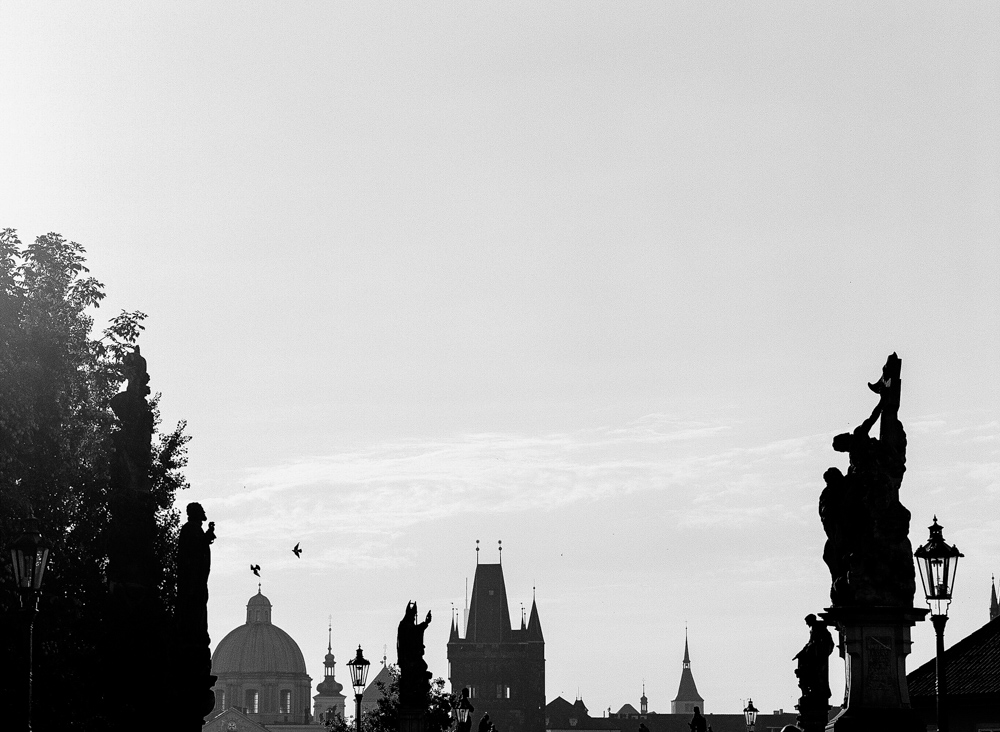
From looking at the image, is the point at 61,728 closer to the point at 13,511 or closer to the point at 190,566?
Result: the point at 13,511

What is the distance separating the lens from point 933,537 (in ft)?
66.2

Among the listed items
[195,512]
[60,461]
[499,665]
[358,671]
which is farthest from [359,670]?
[499,665]

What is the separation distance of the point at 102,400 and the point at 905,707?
87.9 ft

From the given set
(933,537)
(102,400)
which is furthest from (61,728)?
(933,537)

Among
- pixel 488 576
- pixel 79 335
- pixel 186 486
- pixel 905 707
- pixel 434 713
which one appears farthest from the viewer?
pixel 488 576

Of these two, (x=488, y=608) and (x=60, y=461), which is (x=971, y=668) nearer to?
(x=60, y=461)

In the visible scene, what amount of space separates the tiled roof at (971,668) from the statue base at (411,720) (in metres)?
14.1

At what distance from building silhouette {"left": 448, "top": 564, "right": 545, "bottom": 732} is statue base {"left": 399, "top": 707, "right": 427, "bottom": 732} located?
146 meters

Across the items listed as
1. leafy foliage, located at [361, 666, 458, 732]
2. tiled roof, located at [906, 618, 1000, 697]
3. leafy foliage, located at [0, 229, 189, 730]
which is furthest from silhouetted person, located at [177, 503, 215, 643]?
leafy foliage, located at [361, 666, 458, 732]

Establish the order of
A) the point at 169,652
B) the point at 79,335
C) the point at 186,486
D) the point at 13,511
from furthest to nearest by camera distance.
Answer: the point at 186,486 < the point at 79,335 < the point at 13,511 < the point at 169,652

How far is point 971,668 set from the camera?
44312mm

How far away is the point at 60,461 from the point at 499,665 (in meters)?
147

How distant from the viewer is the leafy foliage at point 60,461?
3388 centimetres

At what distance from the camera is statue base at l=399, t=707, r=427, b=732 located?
3391cm
